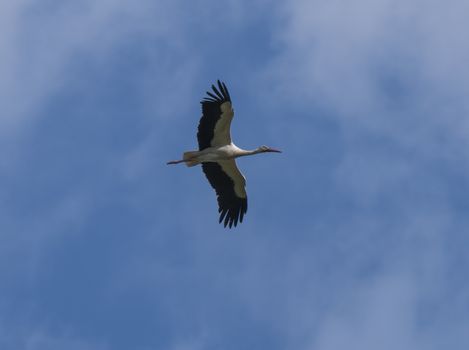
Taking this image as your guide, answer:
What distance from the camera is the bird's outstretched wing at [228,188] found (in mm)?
50094

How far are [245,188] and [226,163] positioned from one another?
98 cm

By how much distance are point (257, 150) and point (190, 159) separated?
7.07 ft

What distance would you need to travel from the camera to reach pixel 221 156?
49.4 meters

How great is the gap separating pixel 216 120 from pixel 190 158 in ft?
4.05

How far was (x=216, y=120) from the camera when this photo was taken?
48.8 metres

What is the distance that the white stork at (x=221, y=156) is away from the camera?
4859 centimetres

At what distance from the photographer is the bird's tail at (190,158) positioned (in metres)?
49.2

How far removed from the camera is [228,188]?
165 ft

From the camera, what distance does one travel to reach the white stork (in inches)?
1913

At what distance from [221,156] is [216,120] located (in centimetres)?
107

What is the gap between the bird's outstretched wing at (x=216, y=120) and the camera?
48.5 m

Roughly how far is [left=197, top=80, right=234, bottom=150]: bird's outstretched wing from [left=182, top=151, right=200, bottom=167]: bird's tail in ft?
0.73

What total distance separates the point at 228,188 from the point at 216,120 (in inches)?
94.0

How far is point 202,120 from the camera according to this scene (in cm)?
4881
